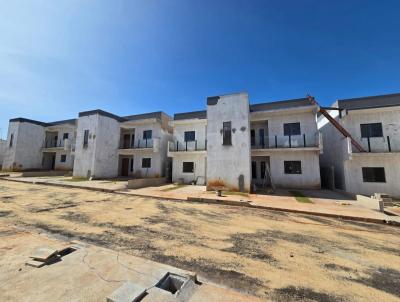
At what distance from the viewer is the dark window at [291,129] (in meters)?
17.5

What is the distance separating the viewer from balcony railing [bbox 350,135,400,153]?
14.1 meters

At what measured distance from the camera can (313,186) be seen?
16.5 m

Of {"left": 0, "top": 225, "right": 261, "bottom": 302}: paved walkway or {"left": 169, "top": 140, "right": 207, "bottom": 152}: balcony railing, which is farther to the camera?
{"left": 169, "top": 140, "right": 207, "bottom": 152}: balcony railing

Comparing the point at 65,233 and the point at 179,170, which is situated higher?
the point at 179,170

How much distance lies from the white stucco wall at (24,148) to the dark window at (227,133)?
32.8m

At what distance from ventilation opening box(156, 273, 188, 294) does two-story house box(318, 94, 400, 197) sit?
16.6m

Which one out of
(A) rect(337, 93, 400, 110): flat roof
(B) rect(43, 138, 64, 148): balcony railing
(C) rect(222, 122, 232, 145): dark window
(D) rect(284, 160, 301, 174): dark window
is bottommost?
(D) rect(284, 160, 301, 174): dark window

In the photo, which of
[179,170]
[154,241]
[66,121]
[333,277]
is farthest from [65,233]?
[66,121]

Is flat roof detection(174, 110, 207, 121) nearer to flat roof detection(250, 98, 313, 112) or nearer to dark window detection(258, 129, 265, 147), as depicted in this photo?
flat roof detection(250, 98, 313, 112)

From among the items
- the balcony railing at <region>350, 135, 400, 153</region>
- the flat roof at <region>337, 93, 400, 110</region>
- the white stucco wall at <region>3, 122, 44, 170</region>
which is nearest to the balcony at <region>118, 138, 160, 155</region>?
the white stucco wall at <region>3, 122, 44, 170</region>

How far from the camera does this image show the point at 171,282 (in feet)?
10.9

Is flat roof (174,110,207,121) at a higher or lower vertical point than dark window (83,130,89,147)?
higher

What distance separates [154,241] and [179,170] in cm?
1615

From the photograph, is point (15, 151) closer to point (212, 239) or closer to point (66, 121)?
point (66, 121)
